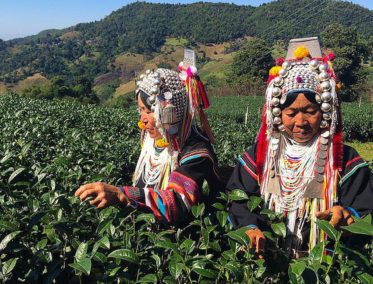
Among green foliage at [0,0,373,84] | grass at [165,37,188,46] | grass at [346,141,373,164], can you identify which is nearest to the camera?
grass at [346,141,373,164]

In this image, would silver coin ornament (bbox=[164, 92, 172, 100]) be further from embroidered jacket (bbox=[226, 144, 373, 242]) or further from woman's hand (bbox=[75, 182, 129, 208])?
woman's hand (bbox=[75, 182, 129, 208])

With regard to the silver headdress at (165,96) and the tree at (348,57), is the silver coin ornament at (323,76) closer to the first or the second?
the silver headdress at (165,96)

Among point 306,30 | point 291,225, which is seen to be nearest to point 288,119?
point 291,225

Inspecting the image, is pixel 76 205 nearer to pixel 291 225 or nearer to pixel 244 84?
pixel 291 225

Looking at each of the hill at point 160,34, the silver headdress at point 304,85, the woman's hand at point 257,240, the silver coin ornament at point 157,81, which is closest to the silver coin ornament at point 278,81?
the silver headdress at point 304,85

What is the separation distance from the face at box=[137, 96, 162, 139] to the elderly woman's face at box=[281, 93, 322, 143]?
0.75m

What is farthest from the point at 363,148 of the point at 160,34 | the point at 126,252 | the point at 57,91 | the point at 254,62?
the point at 160,34

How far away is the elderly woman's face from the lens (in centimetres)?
206

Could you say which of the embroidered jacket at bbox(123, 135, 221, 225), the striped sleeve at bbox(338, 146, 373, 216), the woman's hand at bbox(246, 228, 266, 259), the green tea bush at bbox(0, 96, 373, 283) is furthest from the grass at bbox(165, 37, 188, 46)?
the green tea bush at bbox(0, 96, 373, 283)

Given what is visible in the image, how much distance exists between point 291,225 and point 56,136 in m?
2.76

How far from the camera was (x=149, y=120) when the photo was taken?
2.42 meters

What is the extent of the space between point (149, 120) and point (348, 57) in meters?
46.6

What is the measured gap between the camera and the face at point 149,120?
95.0 inches

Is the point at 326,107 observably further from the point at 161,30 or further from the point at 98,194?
the point at 161,30
